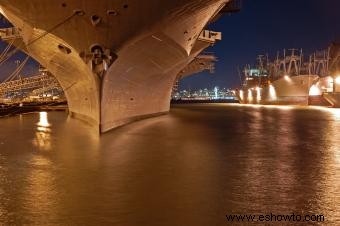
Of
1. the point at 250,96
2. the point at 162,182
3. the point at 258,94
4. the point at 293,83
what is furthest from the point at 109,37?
the point at 250,96

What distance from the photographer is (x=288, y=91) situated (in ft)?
203

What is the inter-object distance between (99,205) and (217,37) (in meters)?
20.4

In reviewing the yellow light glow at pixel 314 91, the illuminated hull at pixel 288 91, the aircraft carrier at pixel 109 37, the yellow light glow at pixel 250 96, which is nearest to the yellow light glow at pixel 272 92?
the illuminated hull at pixel 288 91

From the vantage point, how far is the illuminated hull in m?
58.2

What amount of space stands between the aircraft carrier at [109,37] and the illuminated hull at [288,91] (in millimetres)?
43458

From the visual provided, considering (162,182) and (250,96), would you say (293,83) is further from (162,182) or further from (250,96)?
(162,182)

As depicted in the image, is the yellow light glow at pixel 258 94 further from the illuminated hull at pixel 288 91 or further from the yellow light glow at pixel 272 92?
the yellow light glow at pixel 272 92

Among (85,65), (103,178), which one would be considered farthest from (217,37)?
(103,178)

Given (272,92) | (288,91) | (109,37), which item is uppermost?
(109,37)

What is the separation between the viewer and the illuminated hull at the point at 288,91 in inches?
2290

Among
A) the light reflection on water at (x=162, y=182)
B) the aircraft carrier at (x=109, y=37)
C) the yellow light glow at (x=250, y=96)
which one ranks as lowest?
the light reflection on water at (x=162, y=182)

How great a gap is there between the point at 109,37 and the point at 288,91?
170ft

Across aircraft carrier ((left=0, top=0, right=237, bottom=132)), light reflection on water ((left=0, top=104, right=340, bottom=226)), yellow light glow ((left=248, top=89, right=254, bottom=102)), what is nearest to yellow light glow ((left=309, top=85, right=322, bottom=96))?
yellow light glow ((left=248, top=89, right=254, bottom=102))

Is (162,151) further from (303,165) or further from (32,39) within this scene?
(32,39)
